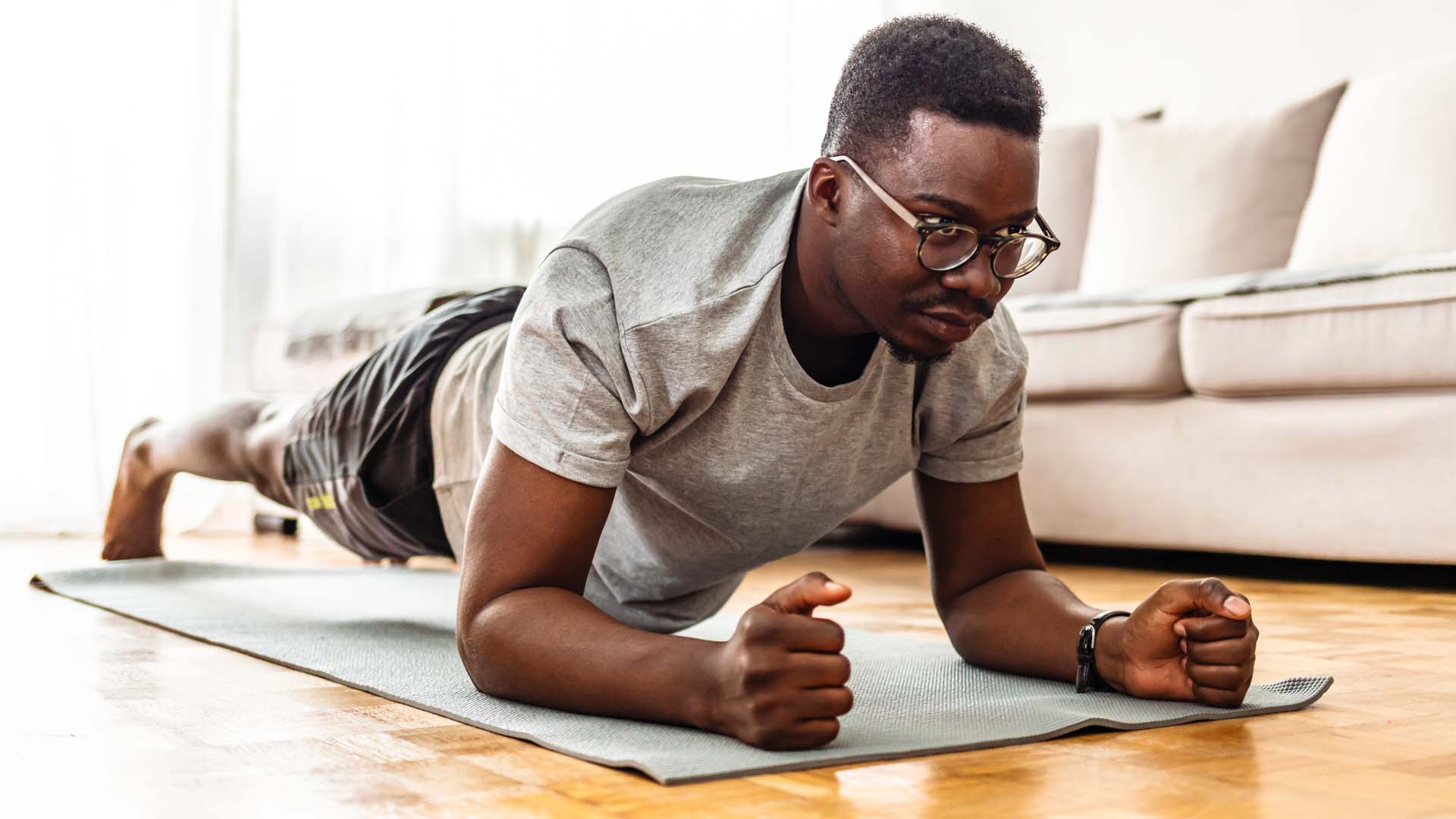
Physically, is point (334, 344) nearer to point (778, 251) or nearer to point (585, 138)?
point (585, 138)

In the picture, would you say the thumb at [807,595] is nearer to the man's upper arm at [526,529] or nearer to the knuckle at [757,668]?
the knuckle at [757,668]

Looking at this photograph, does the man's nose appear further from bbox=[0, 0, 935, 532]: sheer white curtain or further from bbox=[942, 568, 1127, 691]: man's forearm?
bbox=[0, 0, 935, 532]: sheer white curtain

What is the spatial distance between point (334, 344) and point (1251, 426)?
1851 millimetres

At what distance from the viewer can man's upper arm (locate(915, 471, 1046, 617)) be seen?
1317 mm

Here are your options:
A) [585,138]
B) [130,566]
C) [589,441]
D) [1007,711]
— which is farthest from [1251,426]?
[585,138]

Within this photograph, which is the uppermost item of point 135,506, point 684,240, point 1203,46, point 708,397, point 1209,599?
point 1203,46

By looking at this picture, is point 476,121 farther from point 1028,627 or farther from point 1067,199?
point 1028,627

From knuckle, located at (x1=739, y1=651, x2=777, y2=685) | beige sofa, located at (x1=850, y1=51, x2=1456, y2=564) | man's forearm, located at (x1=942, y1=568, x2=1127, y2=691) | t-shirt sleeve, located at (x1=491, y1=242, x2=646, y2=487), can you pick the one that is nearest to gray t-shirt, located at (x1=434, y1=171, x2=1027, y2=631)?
t-shirt sleeve, located at (x1=491, y1=242, x2=646, y2=487)

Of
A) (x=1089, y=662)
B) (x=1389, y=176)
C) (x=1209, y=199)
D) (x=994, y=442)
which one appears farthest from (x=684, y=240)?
(x=1209, y=199)

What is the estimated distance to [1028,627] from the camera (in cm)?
125

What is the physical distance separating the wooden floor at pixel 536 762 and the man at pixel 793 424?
0.25 feet

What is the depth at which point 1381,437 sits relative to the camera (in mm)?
2127

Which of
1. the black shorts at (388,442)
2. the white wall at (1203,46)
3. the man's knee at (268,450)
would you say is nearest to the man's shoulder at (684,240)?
the black shorts at (388,442)

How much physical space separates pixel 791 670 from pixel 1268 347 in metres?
1.56
